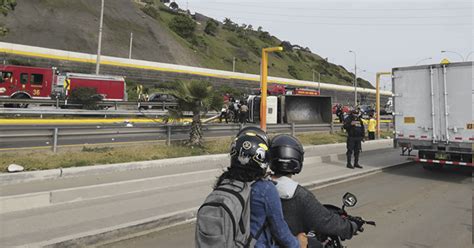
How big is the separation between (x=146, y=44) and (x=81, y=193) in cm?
6041

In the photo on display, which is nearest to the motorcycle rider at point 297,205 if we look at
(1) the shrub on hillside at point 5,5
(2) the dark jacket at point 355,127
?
(2) the dark jacket at point 355,127

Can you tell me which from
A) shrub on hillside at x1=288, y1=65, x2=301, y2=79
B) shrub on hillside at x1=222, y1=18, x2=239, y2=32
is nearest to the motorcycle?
shrub on hillside at x1=288, y1=65, x2=301, y2=79

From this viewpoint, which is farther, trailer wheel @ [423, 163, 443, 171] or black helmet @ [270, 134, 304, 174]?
trailer wheel @ [423, 163, 443, 171]

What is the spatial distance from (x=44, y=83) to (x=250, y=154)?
29279 millimetres

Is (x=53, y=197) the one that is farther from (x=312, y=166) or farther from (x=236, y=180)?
(x=312, y=166)

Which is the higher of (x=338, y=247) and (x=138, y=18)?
(x=138, y=18)

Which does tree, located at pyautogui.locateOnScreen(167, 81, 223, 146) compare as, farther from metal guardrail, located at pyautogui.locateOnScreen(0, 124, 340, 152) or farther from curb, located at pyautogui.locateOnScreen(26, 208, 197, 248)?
curb, located at pyautogui.locateOnScreen(26, 208, 197, 248)

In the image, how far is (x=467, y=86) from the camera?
35.9 ft

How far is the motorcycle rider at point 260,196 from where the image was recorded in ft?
8.02

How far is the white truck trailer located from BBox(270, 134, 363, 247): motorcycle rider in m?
9.91

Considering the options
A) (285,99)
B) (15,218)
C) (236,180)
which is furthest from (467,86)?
(285,99)

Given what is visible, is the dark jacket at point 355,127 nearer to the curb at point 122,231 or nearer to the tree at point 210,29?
the curb at point 122,231

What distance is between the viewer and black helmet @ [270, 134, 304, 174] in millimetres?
2875

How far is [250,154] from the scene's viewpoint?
2.50 meters
